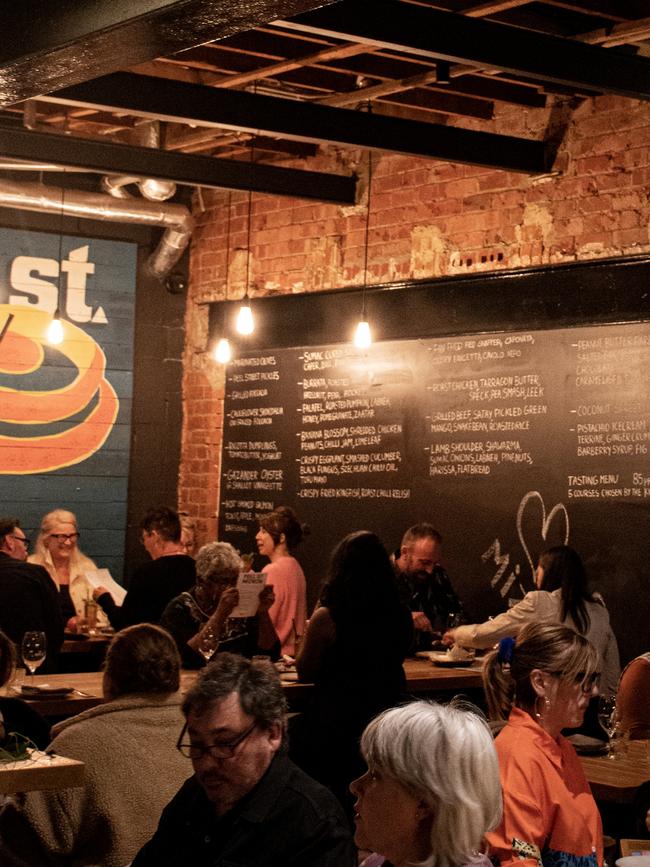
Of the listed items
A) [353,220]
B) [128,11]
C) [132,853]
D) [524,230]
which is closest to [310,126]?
[524,230]

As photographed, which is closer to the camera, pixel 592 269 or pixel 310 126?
pixel 310 126

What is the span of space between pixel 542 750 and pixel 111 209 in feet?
21.5

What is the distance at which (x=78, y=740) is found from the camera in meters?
3.71

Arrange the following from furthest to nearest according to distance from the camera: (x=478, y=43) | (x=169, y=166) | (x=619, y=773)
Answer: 1. (x=169, y=166)
2. (x=478, y=43)
3. (x=619, y=773)

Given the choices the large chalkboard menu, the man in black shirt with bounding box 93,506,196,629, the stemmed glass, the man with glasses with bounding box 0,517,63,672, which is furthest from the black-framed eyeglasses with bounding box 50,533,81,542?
the stemmed glass

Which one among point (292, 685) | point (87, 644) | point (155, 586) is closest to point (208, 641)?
point (292, 685)

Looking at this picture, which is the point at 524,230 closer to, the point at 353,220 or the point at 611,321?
the point at 611,321

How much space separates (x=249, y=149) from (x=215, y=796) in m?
6.76

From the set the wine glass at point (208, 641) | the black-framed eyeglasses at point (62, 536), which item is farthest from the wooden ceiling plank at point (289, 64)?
the wine glass at point (208, 641)

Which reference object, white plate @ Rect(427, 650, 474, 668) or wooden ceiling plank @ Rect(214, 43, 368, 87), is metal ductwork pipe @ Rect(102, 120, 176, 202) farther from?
white plate @ Rect(427, 650, 474, 668)

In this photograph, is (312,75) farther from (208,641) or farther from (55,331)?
(208,641)

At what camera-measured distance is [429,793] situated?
229 centimetres

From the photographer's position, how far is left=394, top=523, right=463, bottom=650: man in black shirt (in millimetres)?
7469

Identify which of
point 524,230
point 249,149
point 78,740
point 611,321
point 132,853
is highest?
point 249,149
